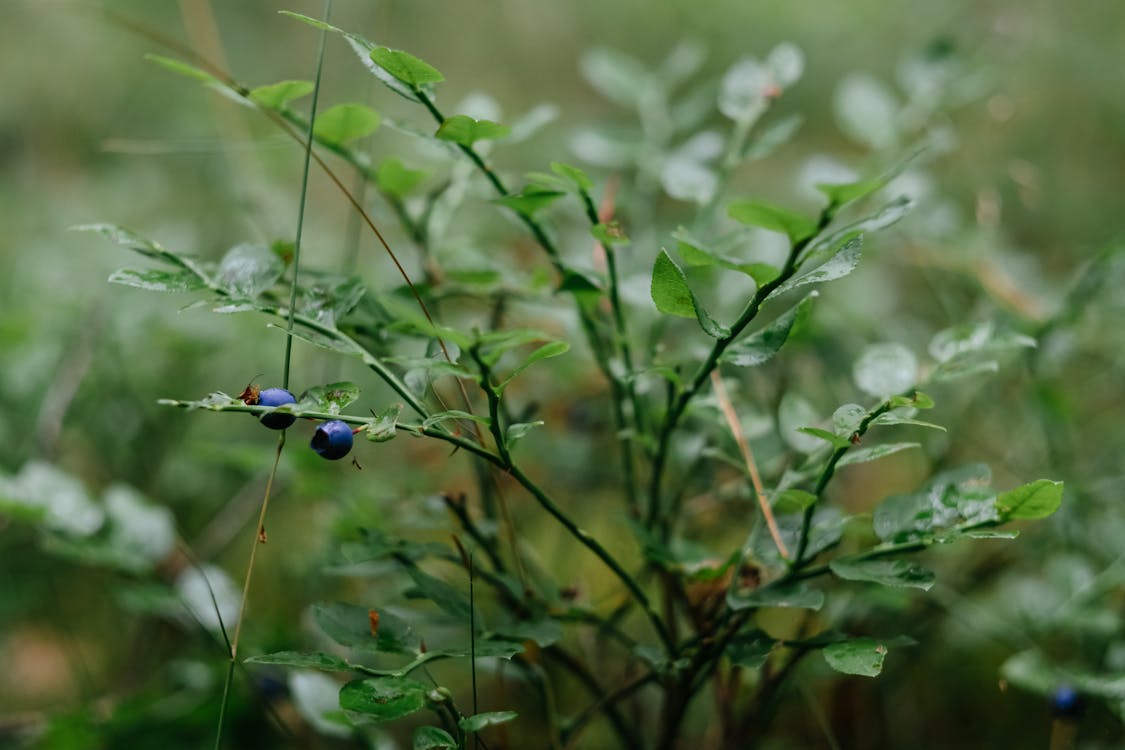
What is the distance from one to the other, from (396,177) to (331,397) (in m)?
0.24

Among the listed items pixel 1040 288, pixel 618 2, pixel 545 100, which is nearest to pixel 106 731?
pixel 1040 288

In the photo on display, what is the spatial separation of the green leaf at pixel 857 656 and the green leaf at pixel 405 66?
41 cm

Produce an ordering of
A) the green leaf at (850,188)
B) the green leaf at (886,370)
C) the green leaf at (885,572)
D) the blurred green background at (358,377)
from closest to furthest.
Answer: the green leaf at (850,188)
the green leaf at (885,572)
the green leaf at (886,370)
the blurred green background at (358,377)

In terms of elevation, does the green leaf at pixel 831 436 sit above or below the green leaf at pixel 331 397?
below

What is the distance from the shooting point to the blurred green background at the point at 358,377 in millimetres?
929

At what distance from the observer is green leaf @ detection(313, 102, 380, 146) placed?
65 centimetres

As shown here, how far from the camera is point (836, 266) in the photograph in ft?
1.74

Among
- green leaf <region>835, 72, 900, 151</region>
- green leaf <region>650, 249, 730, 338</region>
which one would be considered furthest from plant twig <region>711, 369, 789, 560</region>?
green leaf <region>835, 72, 900, 151</region>

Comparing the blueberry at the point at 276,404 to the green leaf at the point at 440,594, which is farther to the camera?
the green leaf at the point at 440,594

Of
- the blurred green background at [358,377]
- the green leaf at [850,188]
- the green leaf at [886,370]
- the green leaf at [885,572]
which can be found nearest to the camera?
the green leaf at [850,188]

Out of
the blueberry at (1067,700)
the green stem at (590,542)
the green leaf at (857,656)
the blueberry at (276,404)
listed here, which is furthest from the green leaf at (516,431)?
the blueberry at (1067,700)

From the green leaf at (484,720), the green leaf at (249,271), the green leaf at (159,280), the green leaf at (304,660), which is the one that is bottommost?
the green leaf at (484,720)

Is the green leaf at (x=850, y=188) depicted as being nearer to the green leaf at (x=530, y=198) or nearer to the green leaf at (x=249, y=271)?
the green leaf at (x=530, y=198)

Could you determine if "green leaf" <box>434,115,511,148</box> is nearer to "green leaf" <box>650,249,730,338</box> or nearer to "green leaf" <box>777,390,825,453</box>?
"green leaf" <box>650,249,730,338</box>
